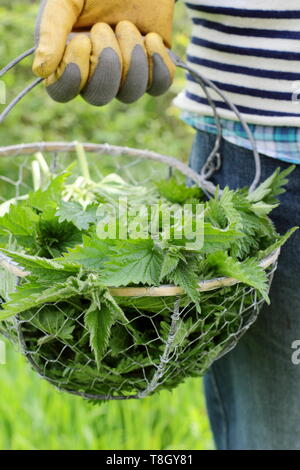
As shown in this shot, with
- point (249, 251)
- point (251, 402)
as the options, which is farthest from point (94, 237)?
point (251, 402)

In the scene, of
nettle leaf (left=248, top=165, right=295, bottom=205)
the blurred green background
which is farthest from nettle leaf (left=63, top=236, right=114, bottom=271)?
the blurred green background

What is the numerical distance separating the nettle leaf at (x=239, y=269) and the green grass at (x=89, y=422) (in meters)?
0.90

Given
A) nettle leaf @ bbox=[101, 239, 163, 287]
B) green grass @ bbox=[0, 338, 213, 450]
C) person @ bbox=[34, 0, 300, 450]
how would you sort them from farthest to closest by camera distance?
1. green grass @ bbox=[0, 338, 213, 450]
2. person @ bbox=[34, 0, 300, 450]
3. nettle leaf @ bbox=[101, 239, 163, 287]

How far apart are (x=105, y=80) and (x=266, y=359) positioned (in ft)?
1.66

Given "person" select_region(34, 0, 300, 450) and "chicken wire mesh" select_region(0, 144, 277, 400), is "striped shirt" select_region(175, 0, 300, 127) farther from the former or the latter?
"chicken wire mesh" select_region(0, 144, 277, 400)

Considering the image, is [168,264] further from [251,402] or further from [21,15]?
[21,15]

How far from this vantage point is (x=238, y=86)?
88cm

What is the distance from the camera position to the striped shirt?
0.81 metres

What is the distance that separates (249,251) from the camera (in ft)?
2.52

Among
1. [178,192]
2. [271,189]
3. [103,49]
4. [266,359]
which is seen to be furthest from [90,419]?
[103,49]

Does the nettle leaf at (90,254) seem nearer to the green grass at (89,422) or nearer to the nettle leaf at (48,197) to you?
the nettle leaf at (48,197)

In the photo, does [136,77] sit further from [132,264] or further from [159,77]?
[132,264]

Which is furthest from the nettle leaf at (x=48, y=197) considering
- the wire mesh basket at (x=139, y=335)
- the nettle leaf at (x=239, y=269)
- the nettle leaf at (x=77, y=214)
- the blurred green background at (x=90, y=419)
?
the blurred green background at (x=90, y=419)

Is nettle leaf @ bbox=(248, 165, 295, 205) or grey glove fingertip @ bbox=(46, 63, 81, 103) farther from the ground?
grey glove fingertip @ bbox=(46, 63, 81, 103)
